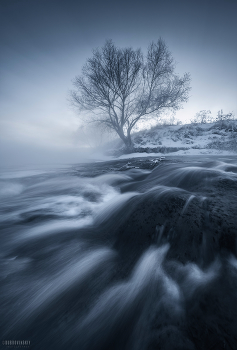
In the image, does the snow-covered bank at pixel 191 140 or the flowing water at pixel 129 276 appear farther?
the snow-covered bank at pixel 191 140

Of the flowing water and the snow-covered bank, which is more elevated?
A: the snow-covered bank

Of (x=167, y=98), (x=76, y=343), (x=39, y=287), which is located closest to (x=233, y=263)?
(x=76, y=343)

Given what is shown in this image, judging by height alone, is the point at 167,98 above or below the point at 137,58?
below

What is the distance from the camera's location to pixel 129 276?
1.24 metres

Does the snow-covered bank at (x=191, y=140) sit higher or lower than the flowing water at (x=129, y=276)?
higher

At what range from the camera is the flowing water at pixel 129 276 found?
0.86 metres

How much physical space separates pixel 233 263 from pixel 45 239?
1.95 meters

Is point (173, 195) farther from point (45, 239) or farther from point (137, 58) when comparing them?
point (137, 58)

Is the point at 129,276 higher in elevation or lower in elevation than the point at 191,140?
lower

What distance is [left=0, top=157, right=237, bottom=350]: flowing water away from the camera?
857mm

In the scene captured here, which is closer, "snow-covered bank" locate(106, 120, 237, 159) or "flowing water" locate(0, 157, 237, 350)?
"flowing water" locate(0, 157, 237, 350)

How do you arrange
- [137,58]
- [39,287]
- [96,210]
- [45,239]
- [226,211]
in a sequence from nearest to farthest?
1. [39,287]
2. [226,211]
3. [45,239]
4. [96,210]
5. [137,58]

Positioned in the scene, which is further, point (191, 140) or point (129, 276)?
point (191, 140)

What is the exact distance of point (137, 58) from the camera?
35.7ft
